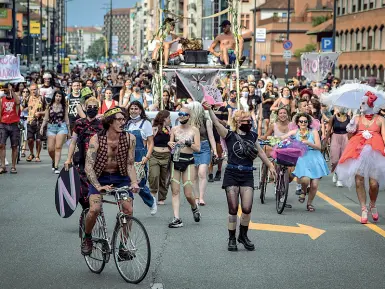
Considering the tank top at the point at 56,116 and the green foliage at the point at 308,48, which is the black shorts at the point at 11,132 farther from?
the green foliage at the point at 308,48

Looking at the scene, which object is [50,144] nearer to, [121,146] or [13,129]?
[13,129]

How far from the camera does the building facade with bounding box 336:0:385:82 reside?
73.8m

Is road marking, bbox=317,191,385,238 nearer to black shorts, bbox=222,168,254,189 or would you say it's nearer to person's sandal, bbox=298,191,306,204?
person's sandal, bbox=298,191,306,204

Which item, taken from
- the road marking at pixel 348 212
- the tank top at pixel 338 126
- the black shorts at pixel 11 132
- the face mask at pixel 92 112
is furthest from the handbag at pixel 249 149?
the black shorts at pixel 11 132

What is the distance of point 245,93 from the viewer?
27672mm

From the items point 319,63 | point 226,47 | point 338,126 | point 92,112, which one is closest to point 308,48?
point 319,63

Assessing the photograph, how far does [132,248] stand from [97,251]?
85cm

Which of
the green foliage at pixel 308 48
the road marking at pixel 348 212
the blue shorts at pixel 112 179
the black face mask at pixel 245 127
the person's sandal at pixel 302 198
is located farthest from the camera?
the green foliage at pixel 308 48

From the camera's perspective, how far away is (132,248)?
381 inches

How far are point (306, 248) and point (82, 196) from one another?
2695 millimetres

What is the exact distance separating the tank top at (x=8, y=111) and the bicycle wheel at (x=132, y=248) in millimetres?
12313

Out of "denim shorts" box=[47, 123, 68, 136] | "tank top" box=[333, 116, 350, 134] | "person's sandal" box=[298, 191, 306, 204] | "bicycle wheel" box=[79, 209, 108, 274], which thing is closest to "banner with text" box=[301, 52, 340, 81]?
"tank top" box=[333, 116, 350, 134]

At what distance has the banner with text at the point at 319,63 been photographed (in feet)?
123

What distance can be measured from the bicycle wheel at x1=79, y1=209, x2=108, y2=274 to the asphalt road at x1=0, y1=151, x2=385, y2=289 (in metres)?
0.10
